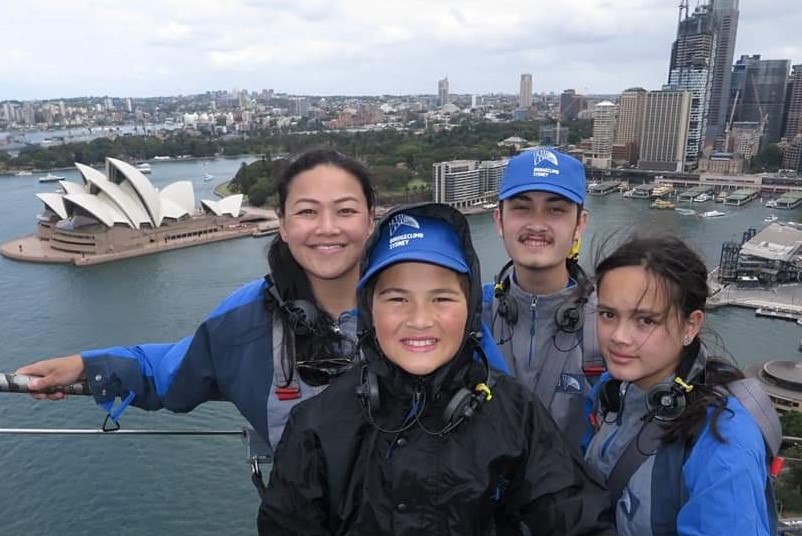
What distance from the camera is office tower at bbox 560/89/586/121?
34.2m

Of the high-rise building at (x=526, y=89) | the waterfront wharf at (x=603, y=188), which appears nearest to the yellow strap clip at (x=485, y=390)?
the waterfront wharf at (x=603, y=188)

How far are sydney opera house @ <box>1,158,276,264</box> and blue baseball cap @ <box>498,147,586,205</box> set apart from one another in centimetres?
941

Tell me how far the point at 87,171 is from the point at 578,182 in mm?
11415

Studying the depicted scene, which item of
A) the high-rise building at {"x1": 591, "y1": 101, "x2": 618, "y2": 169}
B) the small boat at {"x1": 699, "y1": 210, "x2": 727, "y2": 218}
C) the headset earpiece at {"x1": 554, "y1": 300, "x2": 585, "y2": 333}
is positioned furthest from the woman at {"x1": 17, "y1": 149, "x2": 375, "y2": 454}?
the high-rise building at {"x1": 591, "y1": 101, "x2": 618, "y2": 169}

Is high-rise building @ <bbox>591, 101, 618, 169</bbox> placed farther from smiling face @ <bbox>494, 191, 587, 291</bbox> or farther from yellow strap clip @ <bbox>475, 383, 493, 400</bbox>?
yellow strap clip @ <bbox>475, 383, 493, 400</bbox>

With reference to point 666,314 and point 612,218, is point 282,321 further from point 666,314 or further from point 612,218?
point 612,218

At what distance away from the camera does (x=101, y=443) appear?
12.3 feet

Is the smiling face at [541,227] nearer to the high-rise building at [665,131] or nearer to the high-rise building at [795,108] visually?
the high-rise building at [665,131]

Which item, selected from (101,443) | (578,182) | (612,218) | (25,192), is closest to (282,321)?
(578,182)

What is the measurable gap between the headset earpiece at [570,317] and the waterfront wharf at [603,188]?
15.4m

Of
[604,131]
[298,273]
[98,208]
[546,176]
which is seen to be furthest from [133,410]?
[604,131]

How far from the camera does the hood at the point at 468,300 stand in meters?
0.45

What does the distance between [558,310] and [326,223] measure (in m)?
0.27

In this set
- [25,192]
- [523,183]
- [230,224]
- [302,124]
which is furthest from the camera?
[302,124]
